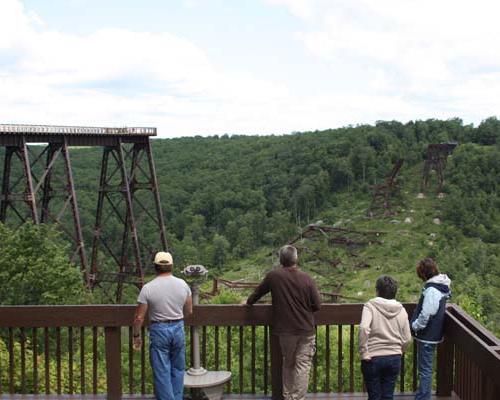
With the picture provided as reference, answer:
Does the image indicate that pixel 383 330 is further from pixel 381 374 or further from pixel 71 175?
pixel 71 175

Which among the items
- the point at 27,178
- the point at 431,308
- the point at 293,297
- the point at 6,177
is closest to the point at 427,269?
the point at 431,308

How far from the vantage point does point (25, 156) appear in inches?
713

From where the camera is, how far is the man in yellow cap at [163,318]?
468cm

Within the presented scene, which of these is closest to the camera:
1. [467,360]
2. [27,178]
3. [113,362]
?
[467,360]

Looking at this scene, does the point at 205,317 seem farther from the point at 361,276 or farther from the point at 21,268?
the point at 361,276

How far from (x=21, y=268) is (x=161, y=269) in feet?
52.0

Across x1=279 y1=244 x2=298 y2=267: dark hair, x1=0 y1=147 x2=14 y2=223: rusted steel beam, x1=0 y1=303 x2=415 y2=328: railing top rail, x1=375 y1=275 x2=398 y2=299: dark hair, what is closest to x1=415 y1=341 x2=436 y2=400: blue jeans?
x1=0 y1=303 x2=415 y2=328: railing top rail

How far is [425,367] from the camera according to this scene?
5.09 m

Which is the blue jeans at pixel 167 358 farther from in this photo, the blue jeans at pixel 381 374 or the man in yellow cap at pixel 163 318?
the blue jeans at pixel 381 374

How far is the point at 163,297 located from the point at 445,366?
103 inches

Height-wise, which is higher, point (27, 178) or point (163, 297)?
point (27, 178)

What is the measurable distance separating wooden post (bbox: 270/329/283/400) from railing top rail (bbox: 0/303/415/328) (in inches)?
8.9

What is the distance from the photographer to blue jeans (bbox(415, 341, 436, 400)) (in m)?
5.07

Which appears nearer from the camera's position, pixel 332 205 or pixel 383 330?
pixel 383 330
